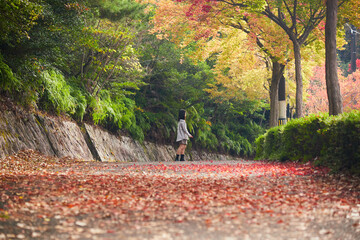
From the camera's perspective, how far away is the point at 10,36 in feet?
34.9

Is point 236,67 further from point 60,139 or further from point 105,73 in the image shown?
point 60,139

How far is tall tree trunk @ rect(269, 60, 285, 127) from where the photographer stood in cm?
2083

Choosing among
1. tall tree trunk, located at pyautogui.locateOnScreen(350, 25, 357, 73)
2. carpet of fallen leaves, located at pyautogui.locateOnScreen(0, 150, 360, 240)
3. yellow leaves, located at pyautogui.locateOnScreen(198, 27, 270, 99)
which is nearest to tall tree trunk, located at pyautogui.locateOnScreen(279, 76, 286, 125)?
yellow leaves, located at pyautogui.locateOnScreen(198, 27, 270, 99)

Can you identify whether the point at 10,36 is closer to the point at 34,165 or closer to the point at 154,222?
the point at 34,165

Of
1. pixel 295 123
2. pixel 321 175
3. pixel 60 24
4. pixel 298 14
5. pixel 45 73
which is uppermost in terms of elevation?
pixel 298 14

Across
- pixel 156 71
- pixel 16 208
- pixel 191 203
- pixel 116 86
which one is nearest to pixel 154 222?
pixel 191 203

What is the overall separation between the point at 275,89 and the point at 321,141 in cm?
1097

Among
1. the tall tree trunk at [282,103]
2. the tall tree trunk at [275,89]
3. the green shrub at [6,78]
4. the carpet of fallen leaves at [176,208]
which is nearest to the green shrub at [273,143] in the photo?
the tall tree trunk at [282,103]

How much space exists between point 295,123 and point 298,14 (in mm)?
6749

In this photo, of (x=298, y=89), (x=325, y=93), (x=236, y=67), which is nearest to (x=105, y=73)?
(x=298, y=89)

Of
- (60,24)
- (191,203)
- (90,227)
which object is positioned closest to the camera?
(90,227)

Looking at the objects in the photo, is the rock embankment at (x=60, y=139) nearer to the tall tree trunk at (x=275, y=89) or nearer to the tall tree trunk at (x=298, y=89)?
the tall tree trunk at (x=275, y=89)

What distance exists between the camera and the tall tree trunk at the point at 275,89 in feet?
68.3

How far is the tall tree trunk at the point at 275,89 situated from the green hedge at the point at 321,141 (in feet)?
17.4
